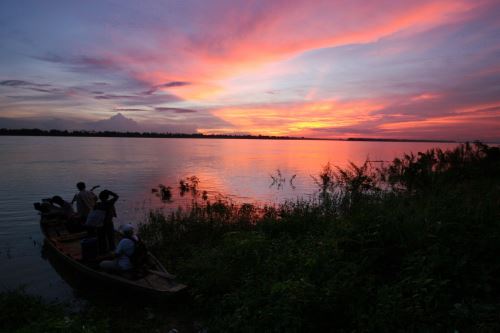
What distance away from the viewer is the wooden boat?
8.64m

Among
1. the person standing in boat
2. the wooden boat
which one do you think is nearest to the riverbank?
the wooden boat

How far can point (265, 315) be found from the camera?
6000 millimetres

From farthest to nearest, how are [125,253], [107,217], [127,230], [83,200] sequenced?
Result: [83,200] < [107,217] < [125,253] < [127,230]

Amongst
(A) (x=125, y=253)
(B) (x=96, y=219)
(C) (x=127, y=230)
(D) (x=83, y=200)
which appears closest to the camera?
(C) (x=127, y=230)

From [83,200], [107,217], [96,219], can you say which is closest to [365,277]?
[107,217]

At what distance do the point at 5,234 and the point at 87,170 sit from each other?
92.3 feet

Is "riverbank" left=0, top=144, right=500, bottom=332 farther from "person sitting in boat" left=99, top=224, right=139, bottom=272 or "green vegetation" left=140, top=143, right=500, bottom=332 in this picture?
"person sitting in boat" left=99, top=224, right=139, bottom=272

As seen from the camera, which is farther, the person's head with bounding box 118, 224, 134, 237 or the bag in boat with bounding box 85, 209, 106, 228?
the bag in boat with bounding box 85, 209, 106, 228

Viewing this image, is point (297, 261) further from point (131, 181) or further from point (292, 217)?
point (131, 181)

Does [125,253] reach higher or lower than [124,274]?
higher

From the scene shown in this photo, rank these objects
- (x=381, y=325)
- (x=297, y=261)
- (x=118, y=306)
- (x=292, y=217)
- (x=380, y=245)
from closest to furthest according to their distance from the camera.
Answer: (x=381, y=325), (x=380, y=245), (x=297, y=261), (x=118, y=306), (x=292, y=217)

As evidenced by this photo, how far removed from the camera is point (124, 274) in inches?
366

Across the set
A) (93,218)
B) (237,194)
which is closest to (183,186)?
(237,194)

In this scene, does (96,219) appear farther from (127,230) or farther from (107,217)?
(127,230)
